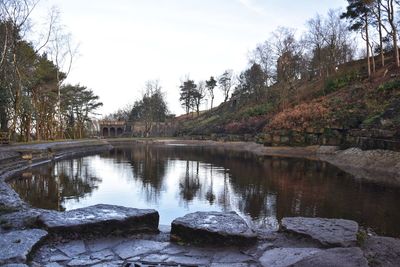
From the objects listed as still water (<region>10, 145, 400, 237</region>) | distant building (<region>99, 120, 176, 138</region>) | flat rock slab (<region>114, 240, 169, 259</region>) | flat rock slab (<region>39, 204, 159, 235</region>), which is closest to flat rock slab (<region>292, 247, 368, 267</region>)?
flat rock slab (<region>114, 240, 169, 259</region>)

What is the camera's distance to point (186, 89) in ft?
279

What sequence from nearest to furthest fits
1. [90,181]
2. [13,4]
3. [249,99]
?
[90,181] → [13,4] → [249,99]

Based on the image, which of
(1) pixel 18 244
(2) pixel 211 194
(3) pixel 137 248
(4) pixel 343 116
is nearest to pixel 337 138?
(4) pixel 343 116

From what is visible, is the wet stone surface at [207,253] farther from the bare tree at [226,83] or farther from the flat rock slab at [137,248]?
the bare tree at [226,83]

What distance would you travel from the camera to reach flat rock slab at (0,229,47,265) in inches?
152

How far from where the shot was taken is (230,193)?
38.5 feet

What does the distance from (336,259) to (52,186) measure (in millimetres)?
11174

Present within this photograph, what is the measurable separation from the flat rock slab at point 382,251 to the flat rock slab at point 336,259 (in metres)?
0.23

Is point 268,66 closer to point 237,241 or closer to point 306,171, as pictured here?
point 306,171

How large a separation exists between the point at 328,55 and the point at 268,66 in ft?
33.1

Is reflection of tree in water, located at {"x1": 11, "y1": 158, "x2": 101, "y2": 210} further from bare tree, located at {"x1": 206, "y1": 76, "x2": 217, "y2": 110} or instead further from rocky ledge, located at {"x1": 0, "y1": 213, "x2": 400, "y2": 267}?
bare tree, located at {"x1": 206, "y1": 76, "x2": 217, "y2": 110}

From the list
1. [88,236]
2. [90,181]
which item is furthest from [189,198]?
[88,236]

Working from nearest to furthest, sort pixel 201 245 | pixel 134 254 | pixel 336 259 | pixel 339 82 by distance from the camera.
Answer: pixel 336 259 → pixel 134 254 → pixel 201 245 → pixel 339 82

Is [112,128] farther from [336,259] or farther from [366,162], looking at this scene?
[336,259]
